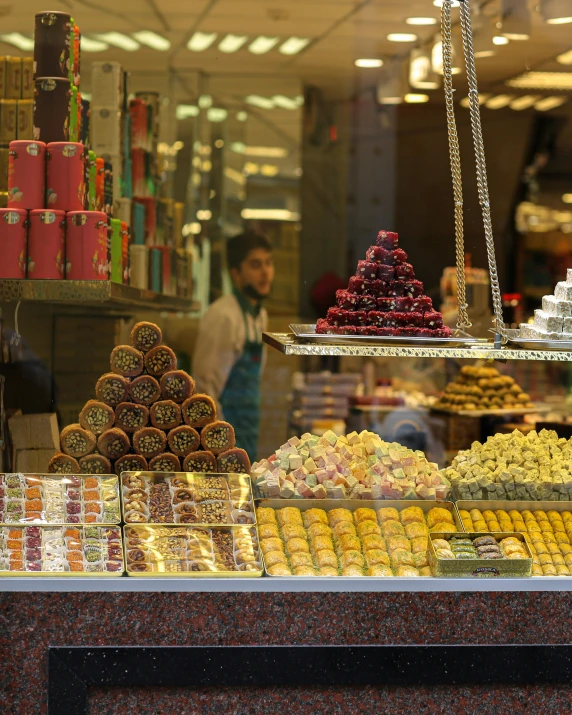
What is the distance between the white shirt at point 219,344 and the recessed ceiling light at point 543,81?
3135mm

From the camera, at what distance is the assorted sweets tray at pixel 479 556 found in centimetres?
283

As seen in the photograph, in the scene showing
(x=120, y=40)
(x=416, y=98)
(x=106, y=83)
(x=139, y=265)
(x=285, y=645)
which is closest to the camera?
(x=285, y=645)

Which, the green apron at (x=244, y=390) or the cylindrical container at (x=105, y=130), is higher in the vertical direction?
the cylindrical container at (x=105, y=130)

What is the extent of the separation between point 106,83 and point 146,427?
6.69 ft

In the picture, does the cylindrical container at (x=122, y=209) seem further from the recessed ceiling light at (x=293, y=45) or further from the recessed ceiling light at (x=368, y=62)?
the recessed ceiling light at (x=368, y=62)

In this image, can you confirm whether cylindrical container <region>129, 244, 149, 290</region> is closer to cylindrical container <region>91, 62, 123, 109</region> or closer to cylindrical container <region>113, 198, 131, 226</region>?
cylindrical container <region>113, 198, 131, 226</region>

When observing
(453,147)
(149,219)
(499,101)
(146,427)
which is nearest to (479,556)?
(146,427)

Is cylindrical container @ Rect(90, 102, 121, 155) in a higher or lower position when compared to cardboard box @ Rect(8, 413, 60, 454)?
higher

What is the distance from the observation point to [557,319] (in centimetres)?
320

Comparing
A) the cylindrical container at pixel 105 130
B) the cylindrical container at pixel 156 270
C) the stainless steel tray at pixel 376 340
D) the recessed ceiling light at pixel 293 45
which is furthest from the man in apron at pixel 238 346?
the stainless steel tray at pixel 376 340

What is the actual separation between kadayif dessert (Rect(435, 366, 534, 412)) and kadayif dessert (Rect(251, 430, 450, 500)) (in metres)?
2.36

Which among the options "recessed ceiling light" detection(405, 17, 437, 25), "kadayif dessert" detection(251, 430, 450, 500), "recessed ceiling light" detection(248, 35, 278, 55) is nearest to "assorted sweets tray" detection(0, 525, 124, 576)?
"kadayif dessert" detection(251, 430, 450, 500)

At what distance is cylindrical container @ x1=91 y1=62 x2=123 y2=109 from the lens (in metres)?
4.52

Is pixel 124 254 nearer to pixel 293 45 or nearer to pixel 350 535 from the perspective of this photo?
pixel 350 535
